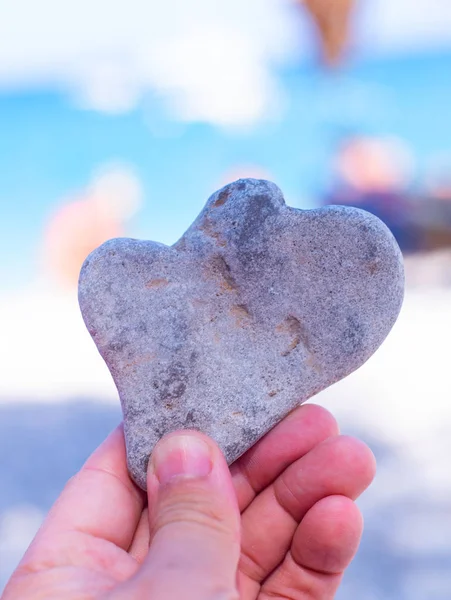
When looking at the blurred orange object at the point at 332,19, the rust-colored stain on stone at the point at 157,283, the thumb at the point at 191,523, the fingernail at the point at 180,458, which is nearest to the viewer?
the thumb at the point at 191,523

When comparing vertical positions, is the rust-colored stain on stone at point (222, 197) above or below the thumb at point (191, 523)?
above

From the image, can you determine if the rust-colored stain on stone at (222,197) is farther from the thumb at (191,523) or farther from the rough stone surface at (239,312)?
the thumb at (191,523)

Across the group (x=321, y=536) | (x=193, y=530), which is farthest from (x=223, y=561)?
(x=321, y=536)

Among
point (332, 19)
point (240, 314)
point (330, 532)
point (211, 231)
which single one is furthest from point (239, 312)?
point (332, 19)

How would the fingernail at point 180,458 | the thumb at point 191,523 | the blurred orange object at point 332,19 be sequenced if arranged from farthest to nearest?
the blurred orange object at point 332,19 < the fingernail at point 180,458 < the thumb at point 191,523

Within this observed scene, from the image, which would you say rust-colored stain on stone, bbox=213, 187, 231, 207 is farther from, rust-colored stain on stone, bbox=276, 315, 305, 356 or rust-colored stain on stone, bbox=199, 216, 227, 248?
rust-colored stain on stone, bbox=276, 315, 305, 356

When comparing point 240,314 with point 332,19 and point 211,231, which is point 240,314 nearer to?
point 211,231

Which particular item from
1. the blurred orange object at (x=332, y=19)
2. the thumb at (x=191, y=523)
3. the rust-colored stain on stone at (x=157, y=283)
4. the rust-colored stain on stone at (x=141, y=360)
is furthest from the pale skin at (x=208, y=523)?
the blurred orange object at (x=332, y=19)
